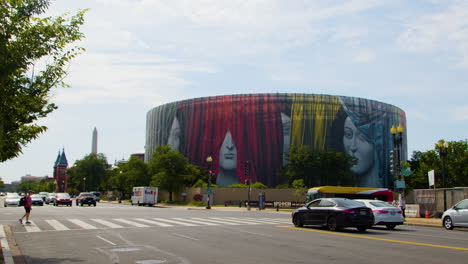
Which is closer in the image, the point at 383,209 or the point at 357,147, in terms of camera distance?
the point at 383,209

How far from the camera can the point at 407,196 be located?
8119 centimetres

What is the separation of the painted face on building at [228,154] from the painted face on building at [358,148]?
23.7 m

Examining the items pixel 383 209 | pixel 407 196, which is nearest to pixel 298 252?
pixel 383 209

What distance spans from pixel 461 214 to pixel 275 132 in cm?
7518

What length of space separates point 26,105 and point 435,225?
22.3 m

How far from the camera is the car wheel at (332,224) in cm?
1985

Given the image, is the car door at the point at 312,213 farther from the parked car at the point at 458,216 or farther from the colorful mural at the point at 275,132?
the colorful mural at the point at 275,132

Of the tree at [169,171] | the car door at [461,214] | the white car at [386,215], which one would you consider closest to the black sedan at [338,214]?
the white car at [386,215]

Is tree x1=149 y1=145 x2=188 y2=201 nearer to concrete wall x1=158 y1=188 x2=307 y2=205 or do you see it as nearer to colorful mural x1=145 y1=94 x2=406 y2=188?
concrete wall x1=158 y1=188 x2=307 y2=205

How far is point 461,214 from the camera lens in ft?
73.0

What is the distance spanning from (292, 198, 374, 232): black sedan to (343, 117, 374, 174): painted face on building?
8007 centimetres

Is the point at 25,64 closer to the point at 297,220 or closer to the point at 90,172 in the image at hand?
the point at 297,220

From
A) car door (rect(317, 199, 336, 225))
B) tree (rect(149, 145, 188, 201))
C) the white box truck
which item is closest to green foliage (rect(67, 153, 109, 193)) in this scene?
tree (rect(149, 145, 188, 201))

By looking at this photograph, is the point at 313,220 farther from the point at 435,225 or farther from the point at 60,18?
the point at 60,18
